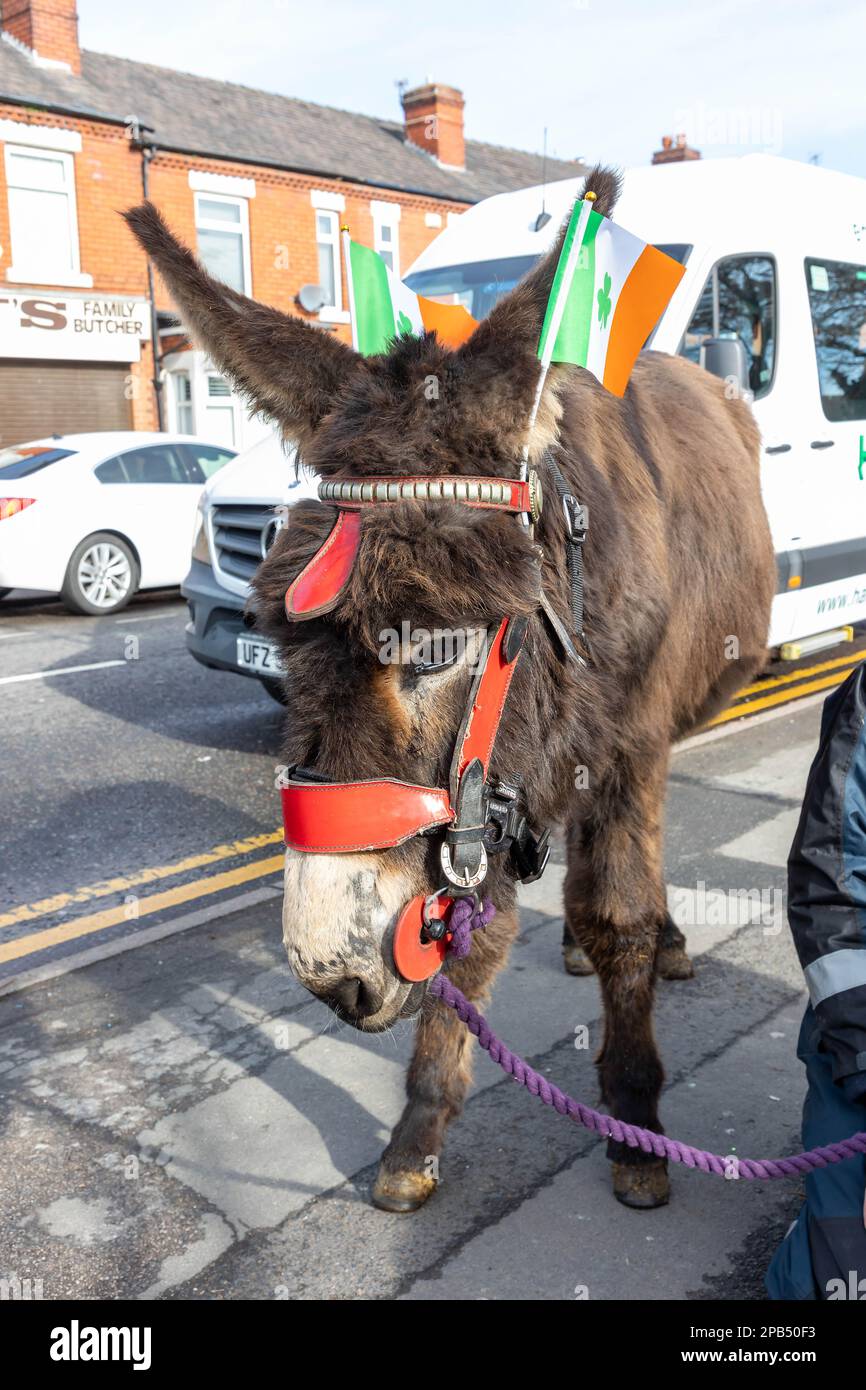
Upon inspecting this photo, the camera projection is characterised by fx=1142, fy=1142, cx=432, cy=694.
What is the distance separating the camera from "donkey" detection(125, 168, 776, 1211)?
1.91m

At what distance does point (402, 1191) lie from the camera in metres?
2.84

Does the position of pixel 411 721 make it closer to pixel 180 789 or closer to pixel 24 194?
pixel 180 789

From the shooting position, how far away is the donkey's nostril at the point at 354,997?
1959 mm

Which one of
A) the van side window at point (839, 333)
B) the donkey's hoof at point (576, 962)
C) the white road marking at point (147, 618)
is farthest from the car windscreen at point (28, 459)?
the donkey's hoof at point (576, 962)

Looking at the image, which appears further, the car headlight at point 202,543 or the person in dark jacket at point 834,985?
the car headlight at point 202,543

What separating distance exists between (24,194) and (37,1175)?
68.4ft

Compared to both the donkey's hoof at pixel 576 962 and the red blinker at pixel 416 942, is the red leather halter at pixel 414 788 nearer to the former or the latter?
the red blinker at pixel 416 942

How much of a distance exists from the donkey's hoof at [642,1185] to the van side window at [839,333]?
5.46m

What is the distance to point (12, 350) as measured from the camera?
794 inches

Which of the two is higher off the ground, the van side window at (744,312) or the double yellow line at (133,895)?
the van side window at (744,312)

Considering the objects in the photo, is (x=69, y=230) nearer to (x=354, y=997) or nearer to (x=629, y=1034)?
(x=629, y=1034)

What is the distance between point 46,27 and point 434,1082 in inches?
948

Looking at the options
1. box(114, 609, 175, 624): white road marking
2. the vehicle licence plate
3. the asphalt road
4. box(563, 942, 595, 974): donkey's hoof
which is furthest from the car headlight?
box(114, 609, 175, 624): white road marking

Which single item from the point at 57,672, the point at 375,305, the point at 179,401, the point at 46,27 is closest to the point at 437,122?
the point at 46,27
